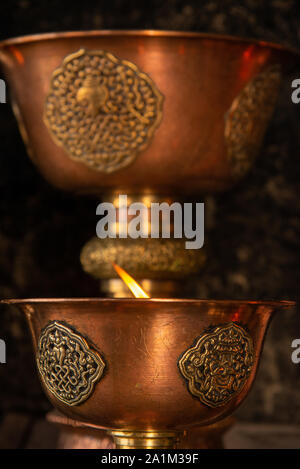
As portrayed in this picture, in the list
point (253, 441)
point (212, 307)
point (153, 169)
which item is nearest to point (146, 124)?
point (153, 169)

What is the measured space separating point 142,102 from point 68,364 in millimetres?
265

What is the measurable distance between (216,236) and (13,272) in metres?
0.26

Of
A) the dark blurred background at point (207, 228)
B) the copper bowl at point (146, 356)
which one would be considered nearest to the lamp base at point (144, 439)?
the copper bowl at point (146, 356)

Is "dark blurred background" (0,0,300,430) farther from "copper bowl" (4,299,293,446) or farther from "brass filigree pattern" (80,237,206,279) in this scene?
"copper bowl" (4,299,293,446)

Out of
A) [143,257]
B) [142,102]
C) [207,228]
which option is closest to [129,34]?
[142,102]

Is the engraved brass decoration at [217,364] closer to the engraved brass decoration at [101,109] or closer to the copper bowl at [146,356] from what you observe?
the copper bowl at [146,356]

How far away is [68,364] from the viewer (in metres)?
0.69

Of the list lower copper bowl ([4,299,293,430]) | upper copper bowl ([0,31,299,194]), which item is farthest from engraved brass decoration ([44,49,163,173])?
lower copper bowl ([4,299,293,430])

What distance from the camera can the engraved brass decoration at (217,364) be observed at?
2.23ft

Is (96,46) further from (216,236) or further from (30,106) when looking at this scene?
(216,236)

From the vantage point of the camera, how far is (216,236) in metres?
1.08

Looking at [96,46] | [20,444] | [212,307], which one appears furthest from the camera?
[20,444]

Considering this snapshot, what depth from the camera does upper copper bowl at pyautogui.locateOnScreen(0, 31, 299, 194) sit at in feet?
2.63

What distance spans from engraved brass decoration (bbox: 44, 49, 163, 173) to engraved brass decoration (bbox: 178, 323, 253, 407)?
0.74 feet
